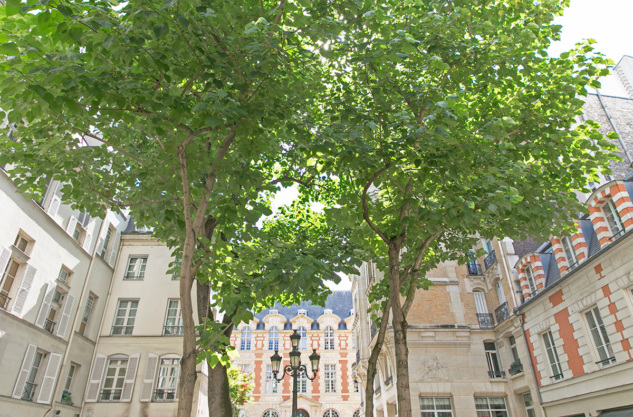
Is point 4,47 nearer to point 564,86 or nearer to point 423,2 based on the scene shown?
point 423,2

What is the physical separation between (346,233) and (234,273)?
3681mm

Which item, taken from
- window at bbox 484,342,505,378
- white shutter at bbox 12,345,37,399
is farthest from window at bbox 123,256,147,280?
window at bbox 484,342,505,378

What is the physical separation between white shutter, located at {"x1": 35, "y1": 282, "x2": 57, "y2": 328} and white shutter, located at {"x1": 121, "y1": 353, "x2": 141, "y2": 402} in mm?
5002

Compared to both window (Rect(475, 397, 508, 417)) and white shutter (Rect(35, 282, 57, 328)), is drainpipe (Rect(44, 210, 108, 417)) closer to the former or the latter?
white shutter (Rect(35, 282, 57, 328))

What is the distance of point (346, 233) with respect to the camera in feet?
34.2

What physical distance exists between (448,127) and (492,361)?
53.2 feet

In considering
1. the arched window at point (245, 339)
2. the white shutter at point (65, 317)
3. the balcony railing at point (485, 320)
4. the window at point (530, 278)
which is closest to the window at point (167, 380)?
the white shutter at point (65, 317)

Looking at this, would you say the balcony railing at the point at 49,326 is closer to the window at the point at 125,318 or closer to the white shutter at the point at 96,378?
the white shutter at the point at 96,378

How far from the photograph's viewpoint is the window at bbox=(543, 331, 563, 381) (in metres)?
15.2

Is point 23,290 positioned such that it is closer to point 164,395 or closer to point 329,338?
point 164,395

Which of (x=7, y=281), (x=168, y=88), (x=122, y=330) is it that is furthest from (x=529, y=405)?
(x=7, y=281)

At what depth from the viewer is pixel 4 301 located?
1375 cm

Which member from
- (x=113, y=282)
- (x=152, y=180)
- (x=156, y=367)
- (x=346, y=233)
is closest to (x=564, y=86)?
(x=346, y=233)

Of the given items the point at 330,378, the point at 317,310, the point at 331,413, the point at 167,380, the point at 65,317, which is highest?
the point at 317,310
